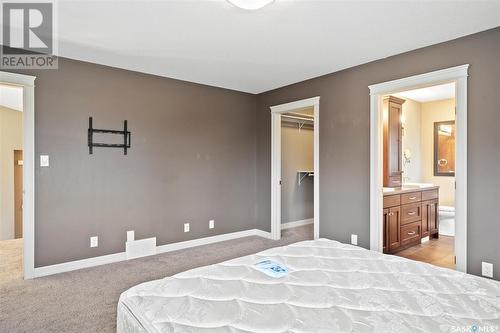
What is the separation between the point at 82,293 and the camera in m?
2.83

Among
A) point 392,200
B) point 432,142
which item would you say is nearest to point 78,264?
point 392,200

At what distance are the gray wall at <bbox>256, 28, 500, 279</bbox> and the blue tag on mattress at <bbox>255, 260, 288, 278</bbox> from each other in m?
2.11

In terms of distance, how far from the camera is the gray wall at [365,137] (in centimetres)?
271

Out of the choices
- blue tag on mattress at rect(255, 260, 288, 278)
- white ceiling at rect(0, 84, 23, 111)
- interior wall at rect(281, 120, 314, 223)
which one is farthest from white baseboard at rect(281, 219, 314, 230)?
white ceiling at rect(0, 84, 23, 111)

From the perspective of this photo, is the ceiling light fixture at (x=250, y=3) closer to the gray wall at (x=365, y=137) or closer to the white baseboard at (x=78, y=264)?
the gray wall at (x=365, y=137)

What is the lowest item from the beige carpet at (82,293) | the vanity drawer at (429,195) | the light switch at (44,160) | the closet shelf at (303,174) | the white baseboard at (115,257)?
the beige carpet at (82,293)

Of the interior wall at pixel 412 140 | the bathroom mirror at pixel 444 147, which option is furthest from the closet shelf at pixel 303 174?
the bathroom mirror at pixel 444 147

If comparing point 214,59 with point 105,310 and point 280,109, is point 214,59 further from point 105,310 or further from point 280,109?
point 105,310

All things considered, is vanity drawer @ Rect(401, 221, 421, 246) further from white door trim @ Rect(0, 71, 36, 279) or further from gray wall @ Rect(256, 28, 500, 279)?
white door trim @ Rect(0, 71, 36, 279)

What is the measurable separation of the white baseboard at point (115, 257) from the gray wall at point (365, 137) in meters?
0.58

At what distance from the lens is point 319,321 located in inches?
50.1

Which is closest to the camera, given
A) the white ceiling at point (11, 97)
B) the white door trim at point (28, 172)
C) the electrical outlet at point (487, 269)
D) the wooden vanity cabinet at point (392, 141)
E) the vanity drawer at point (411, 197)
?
the electrical outlet at point (487, 269)

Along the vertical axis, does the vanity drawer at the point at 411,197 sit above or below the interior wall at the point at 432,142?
below

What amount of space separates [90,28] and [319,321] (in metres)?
3.03
